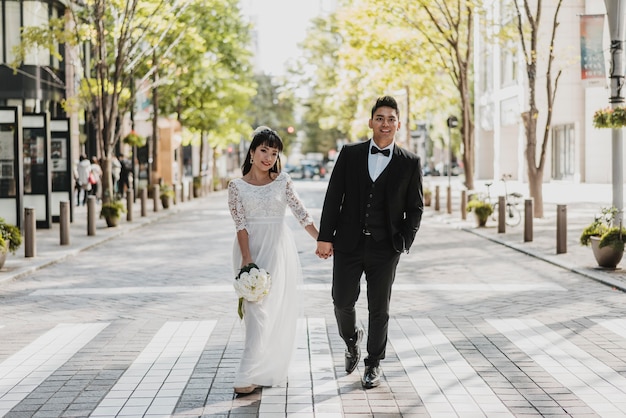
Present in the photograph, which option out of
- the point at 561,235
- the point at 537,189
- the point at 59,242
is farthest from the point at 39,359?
the point at 537,189

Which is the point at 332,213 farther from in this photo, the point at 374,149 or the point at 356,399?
the point at 356,399

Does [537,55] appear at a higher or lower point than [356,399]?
higher

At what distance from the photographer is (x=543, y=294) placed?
11.9 meters

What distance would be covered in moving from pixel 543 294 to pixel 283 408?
6458 mm

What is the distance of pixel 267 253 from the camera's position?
6.89 metres

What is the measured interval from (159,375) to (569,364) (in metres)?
3.13

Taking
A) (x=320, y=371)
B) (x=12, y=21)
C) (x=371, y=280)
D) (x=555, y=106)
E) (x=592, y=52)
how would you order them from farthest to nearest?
(x=555, y=106)
(x=12, y=21)
(x=592, y=52)
(x=320, y=371)
(x=371, y=280)

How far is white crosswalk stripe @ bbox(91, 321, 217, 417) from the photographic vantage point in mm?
6258

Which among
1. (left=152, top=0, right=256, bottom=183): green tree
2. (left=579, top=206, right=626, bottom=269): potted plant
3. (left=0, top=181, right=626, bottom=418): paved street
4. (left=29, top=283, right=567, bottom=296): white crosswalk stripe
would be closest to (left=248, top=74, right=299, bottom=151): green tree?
(left=152, top=0, right=256, bottom=183): green tree

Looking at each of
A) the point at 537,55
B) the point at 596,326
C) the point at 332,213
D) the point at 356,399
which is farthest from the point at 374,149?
the point at 537,55

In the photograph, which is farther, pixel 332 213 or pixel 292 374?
pixel 292 374

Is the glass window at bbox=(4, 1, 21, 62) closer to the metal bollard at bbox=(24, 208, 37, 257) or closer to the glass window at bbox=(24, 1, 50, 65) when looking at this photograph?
the glass window at bbox=(24, 1, 50, 65)

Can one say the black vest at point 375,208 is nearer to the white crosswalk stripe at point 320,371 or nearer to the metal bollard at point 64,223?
the white crosswalk stripe at point 320,371

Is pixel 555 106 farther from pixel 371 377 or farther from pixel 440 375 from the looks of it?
pixel 371 377
